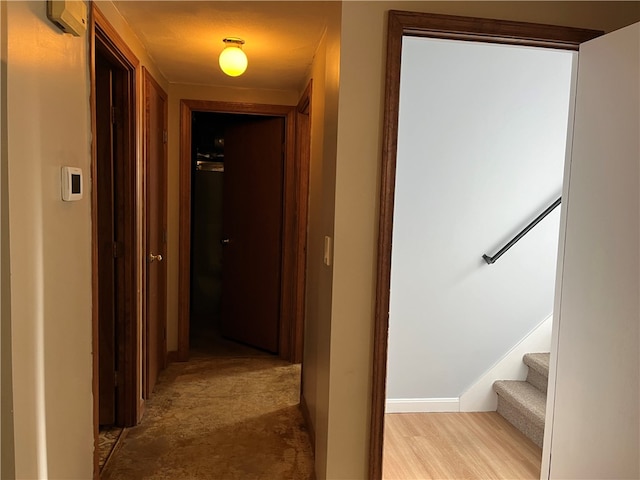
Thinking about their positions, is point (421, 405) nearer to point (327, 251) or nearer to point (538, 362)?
point (538, 362)

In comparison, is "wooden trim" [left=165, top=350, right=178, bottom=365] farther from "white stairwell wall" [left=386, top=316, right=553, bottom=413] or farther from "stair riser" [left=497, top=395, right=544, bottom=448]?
"stair riser" [left=497, top=395, right=544, bottom=448]

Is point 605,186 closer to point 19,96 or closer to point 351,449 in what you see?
point 351,449

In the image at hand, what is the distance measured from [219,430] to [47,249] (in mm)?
1630

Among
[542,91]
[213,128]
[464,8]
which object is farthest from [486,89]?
[213,128]

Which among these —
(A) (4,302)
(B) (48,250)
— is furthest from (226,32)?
(A) (4,302)

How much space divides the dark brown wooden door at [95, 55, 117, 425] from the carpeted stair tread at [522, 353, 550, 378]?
2344 millimetres

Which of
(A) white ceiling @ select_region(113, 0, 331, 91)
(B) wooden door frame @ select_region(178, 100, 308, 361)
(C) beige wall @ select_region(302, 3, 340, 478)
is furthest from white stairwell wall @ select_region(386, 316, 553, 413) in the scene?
(A) white ceiling @ select_region(113, 0, 331, 91)

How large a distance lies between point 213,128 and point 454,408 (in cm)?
369

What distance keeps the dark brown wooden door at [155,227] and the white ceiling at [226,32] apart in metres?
0.26

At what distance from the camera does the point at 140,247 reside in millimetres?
2734

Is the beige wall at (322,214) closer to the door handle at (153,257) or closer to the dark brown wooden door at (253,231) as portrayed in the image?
the door handle at (153,257)

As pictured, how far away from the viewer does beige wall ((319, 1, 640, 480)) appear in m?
1.78

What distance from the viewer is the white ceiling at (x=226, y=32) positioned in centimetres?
213

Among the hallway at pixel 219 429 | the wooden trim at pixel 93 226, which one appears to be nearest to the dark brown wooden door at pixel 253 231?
the hallway at pixel 219 429
